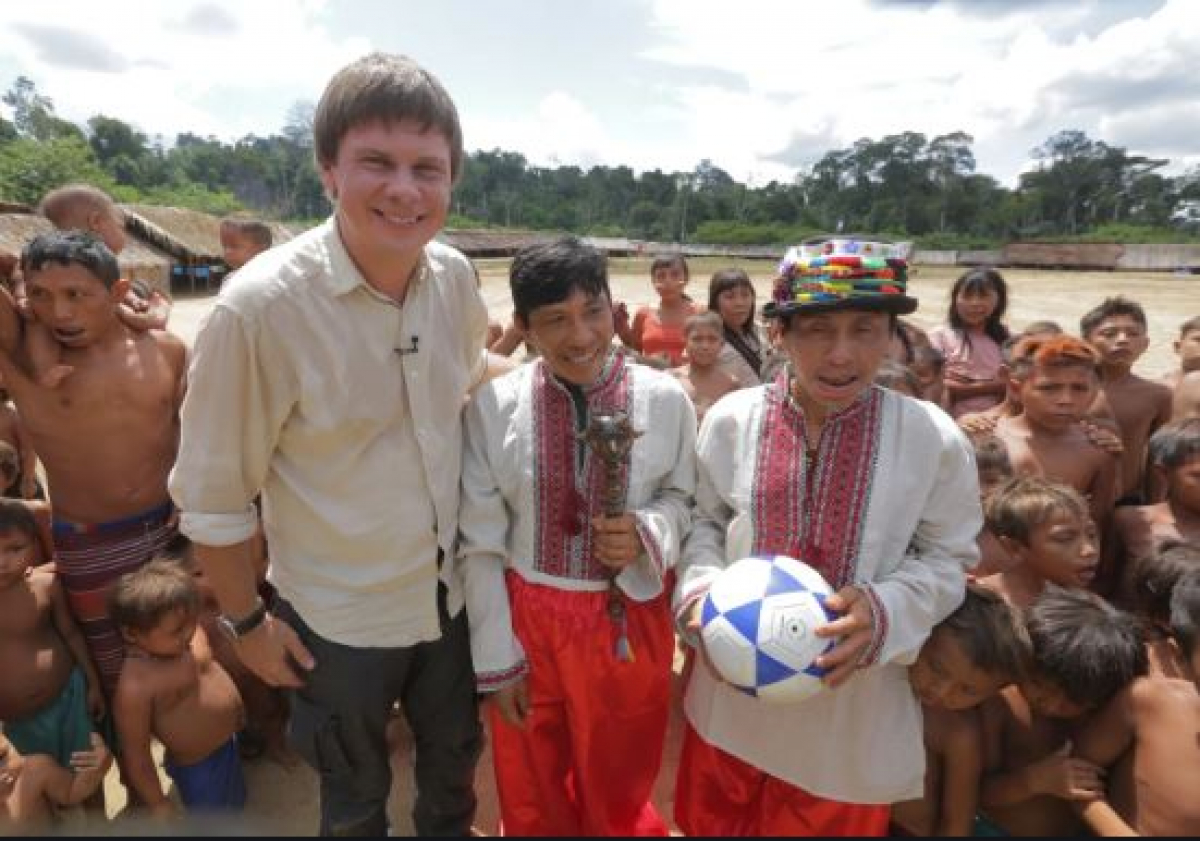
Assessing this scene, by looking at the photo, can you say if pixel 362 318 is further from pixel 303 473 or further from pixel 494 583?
pixel 494 583

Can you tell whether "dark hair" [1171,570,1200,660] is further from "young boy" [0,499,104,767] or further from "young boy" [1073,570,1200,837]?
"young boy" [0,499,104,767]

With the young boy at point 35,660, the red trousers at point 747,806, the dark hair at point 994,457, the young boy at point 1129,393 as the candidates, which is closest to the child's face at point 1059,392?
the dark hair at point 994,457

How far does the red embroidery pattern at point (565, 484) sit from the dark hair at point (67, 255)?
2019 mm

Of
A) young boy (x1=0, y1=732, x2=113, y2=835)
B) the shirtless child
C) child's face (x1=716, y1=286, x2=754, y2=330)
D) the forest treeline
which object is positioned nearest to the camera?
young boy (x1=0, y1=732, x2=113, y2=835)

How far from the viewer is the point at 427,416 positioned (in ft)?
6.61

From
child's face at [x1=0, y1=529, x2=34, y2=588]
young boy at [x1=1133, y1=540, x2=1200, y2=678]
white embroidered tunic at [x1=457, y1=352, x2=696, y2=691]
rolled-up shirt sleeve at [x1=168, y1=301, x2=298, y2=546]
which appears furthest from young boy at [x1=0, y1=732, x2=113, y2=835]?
young boy at [x1=1133, y1=540, x2=1200, y2=678]

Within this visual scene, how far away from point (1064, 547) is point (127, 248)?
88.6 feet

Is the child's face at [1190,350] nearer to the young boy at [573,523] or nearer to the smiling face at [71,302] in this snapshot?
the young boy at [573,523]

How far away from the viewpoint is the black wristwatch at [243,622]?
200 cm

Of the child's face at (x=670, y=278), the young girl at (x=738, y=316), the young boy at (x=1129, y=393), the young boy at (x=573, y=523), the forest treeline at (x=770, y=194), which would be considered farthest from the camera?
the forest treeline at (x=770, y=194)

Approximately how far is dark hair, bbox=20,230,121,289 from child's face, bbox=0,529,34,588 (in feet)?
3.32

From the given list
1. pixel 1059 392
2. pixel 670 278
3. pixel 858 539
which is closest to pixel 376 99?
pixel 858 539

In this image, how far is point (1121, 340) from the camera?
432cm

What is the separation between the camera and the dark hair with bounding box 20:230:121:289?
2926mm
